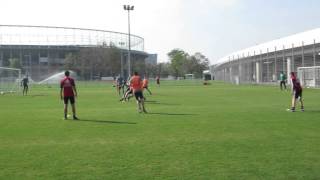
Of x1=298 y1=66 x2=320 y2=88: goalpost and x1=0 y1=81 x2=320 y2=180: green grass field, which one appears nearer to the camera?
x1=0 y1=81 x2=320 y2=180: green grass field

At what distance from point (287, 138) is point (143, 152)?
3.67 m

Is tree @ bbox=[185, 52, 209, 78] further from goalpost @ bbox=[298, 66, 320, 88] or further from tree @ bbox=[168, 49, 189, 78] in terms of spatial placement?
goalpost @ bbox=[298, 66, 320, 88]

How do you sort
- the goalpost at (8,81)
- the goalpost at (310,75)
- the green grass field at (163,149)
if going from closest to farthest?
1. the green grass field at (163,149)
2. the goalpost at (310,75)
3. the goalpost at (8,81)

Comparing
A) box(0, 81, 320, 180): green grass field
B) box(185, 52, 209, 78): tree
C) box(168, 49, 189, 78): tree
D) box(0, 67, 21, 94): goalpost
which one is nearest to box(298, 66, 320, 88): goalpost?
box(0, 67, 21, 94): goalpost

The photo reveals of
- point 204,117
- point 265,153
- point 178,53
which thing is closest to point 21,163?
point 265,153

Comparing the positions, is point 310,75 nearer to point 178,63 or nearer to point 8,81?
point 8,81

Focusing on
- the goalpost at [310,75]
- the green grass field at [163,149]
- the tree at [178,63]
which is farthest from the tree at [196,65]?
the green grass field at [163,149]

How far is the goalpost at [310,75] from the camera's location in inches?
1909

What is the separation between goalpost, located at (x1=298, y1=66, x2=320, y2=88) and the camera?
1909 inches

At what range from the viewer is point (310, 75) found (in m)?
49.9

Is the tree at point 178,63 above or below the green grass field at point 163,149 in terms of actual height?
above

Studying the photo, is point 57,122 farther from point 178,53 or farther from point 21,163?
point 178,53

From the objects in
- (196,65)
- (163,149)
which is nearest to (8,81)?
(163,149)

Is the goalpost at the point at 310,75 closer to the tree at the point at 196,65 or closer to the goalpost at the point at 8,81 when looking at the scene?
the goalpost at the point at 8,81
